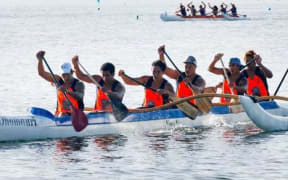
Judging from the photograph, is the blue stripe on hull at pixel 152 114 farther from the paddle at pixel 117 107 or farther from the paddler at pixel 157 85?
the paddler at pixel 157 85

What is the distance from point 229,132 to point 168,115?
165 cm

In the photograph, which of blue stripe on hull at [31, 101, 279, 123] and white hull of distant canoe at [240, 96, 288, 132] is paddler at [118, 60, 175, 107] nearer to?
blue stripe on hull at [31, 101, 279, 123]

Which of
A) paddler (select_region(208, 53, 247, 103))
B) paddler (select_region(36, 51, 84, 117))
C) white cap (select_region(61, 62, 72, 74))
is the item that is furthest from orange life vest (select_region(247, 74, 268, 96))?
white cap (select_region(61, 62, 72, 74))

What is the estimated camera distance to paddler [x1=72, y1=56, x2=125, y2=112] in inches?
878

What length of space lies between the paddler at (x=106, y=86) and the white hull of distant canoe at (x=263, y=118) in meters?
3.22

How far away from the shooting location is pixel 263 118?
23688mm

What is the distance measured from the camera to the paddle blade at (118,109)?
22359 mm

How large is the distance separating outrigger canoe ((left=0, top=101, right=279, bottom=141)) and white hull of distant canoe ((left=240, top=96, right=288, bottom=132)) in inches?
44.8

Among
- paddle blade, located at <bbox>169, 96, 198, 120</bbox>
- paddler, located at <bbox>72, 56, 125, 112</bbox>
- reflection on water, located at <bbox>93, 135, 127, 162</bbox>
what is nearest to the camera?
reflection on water, located at <bbox>93, 135, 127, 162</bbox>

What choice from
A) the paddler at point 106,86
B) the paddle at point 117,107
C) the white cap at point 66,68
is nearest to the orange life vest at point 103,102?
the paddler at point 106,86

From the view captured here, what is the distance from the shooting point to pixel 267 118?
2375 centimetres

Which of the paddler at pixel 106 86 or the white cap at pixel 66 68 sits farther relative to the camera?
the paddler at pixel 106 86

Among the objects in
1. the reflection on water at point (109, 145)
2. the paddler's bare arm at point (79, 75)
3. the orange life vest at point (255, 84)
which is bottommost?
the reflection on water at point (109, 145)

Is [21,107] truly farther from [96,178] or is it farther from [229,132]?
[96,178]
